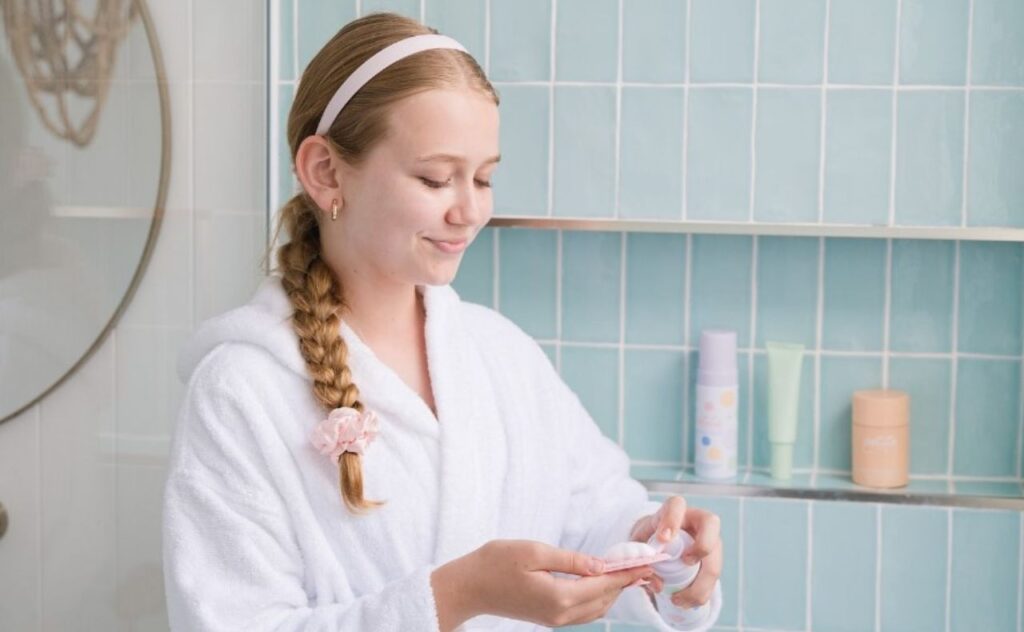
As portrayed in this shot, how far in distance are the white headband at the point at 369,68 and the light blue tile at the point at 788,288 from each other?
2.36 ft

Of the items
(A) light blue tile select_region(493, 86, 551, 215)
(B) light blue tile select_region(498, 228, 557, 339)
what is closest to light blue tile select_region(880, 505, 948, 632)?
(B) light blue tile select_region(498, 228, 557, 339)

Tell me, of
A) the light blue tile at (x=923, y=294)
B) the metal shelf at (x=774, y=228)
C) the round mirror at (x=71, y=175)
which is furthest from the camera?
the light blue tile at (x=923, y=294)

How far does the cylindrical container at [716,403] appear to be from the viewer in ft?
6.00

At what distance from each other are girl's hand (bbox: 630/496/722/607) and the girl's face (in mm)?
326

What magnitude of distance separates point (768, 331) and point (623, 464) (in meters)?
0.35

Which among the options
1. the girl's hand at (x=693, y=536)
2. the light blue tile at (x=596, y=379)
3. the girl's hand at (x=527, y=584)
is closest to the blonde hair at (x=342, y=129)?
the girl's hand at (x=527, y=584)

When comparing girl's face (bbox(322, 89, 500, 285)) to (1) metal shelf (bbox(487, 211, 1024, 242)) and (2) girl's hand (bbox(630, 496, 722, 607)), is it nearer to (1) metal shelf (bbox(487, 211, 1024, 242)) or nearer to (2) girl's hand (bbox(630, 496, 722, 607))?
(2) girl's hand (bbox(630, 496, 722, 607))

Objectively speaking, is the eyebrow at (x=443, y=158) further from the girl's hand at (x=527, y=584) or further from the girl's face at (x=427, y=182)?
the girl's hand at (x=527, y=584)

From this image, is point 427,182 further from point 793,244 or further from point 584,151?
point 793,244

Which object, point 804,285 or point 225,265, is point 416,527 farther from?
point 804,285

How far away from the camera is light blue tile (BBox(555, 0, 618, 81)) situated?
5.96 feet

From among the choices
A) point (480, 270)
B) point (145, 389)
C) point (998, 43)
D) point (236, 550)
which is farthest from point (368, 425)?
point (998, 43)

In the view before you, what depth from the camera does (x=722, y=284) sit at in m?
1.88

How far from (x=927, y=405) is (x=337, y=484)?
93 cm
